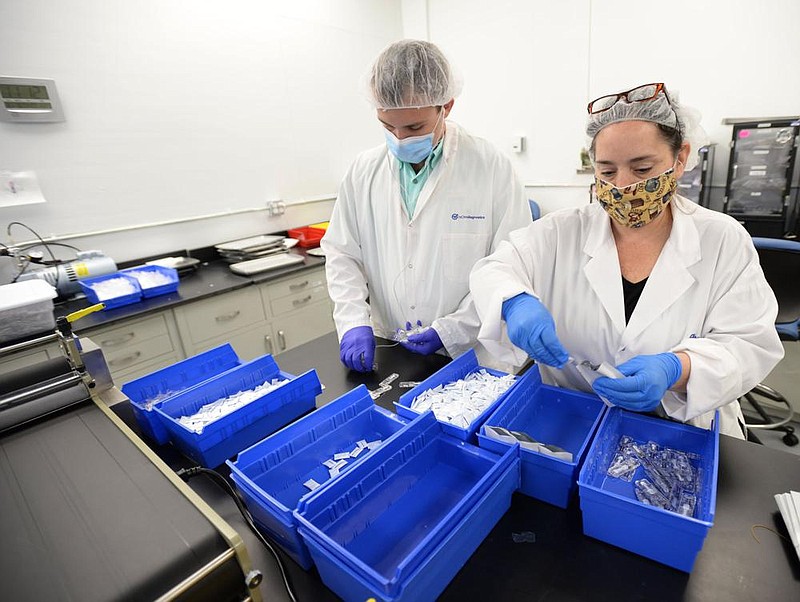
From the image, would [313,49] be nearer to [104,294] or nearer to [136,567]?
[104,294]

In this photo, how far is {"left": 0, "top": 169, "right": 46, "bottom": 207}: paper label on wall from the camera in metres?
2.22

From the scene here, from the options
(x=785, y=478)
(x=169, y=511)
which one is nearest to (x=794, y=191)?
(x=785, y=478)

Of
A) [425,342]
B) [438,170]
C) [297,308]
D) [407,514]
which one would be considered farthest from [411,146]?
[297,308]

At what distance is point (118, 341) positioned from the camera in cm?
218

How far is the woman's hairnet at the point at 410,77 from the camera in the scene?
4.74 feet

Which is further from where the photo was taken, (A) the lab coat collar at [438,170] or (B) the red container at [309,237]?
(B) the red container at [309,237]

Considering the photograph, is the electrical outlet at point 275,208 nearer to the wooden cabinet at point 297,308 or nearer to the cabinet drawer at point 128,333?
the wooden cabinet at point 297,308

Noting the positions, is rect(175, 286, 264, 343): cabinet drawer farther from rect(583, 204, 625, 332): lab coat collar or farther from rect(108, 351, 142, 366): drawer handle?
rect(583, 204, 625, 332): lab coat collar

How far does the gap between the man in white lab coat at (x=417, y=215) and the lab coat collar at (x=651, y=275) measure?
17.8 inches

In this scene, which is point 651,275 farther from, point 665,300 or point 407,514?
point 407,514

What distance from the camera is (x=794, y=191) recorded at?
2410mm

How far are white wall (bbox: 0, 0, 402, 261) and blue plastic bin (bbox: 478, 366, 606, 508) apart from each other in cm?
261

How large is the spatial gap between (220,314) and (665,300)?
2.20 m

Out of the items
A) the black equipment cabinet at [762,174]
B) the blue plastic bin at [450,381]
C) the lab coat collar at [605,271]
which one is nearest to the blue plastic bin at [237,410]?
the blue plastic bin at [450,381]
